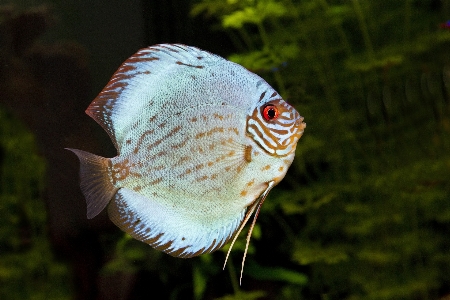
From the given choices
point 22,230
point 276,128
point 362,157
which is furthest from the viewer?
point 362,157

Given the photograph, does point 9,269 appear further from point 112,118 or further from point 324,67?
point 324,67

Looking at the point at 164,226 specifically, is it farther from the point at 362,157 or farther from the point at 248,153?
the point at 362,157

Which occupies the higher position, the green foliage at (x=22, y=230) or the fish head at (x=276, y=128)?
the fish head at (x=276, y=128)

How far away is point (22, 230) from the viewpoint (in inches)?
61.1

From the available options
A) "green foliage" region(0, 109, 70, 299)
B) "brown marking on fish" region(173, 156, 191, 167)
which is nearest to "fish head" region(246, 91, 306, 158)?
"brown marking on fish" region(173, 156, 191, 167)

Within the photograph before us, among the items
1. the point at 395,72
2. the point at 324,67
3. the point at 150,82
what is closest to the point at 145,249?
the point at 150,82

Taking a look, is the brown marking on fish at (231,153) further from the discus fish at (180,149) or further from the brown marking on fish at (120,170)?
the brown marking on fish at (120,170)

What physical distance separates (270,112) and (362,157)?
209 cm

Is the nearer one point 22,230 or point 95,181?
point 95,181

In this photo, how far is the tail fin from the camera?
70 cm

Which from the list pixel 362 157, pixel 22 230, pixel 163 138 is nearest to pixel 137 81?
pixel 163 138

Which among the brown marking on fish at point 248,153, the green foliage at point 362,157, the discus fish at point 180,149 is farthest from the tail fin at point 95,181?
the green foliage at point 362,157

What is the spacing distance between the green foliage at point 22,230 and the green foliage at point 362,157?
0.87 metres

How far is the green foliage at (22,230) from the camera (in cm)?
144
